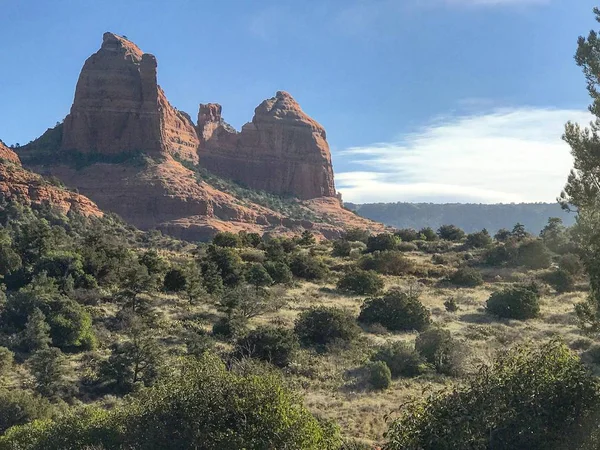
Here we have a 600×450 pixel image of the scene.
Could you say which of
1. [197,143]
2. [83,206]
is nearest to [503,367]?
[83,206]

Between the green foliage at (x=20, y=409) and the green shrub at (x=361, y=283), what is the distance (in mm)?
20486

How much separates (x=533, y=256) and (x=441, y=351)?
87.8 feet

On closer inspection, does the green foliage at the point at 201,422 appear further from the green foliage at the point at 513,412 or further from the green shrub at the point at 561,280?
the green shrub at the point at 561,280

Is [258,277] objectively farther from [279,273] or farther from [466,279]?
[466,279]

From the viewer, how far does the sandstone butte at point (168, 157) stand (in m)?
97.9

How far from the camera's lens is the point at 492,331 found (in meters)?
23.2

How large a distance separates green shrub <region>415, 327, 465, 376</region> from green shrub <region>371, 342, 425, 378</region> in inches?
24.8

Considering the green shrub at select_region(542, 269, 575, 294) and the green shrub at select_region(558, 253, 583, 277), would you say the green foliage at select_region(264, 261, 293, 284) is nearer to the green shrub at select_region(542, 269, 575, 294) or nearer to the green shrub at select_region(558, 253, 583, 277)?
the green shrub at select_region(542, 269, 575, 294)

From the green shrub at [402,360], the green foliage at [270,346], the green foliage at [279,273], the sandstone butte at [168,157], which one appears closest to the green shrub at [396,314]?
the green shrub at [402,360]

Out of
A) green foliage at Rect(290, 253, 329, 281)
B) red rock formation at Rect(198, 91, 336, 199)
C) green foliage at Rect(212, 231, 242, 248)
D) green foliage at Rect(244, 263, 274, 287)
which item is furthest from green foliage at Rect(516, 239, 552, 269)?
red rock formation at Rect(198, 91, 336, 199)

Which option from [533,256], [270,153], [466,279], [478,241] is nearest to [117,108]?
[270,153]

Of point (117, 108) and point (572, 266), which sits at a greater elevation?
point (117, 108)

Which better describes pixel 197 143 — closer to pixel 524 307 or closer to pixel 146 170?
pixel 146 170

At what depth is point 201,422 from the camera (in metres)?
9.01
